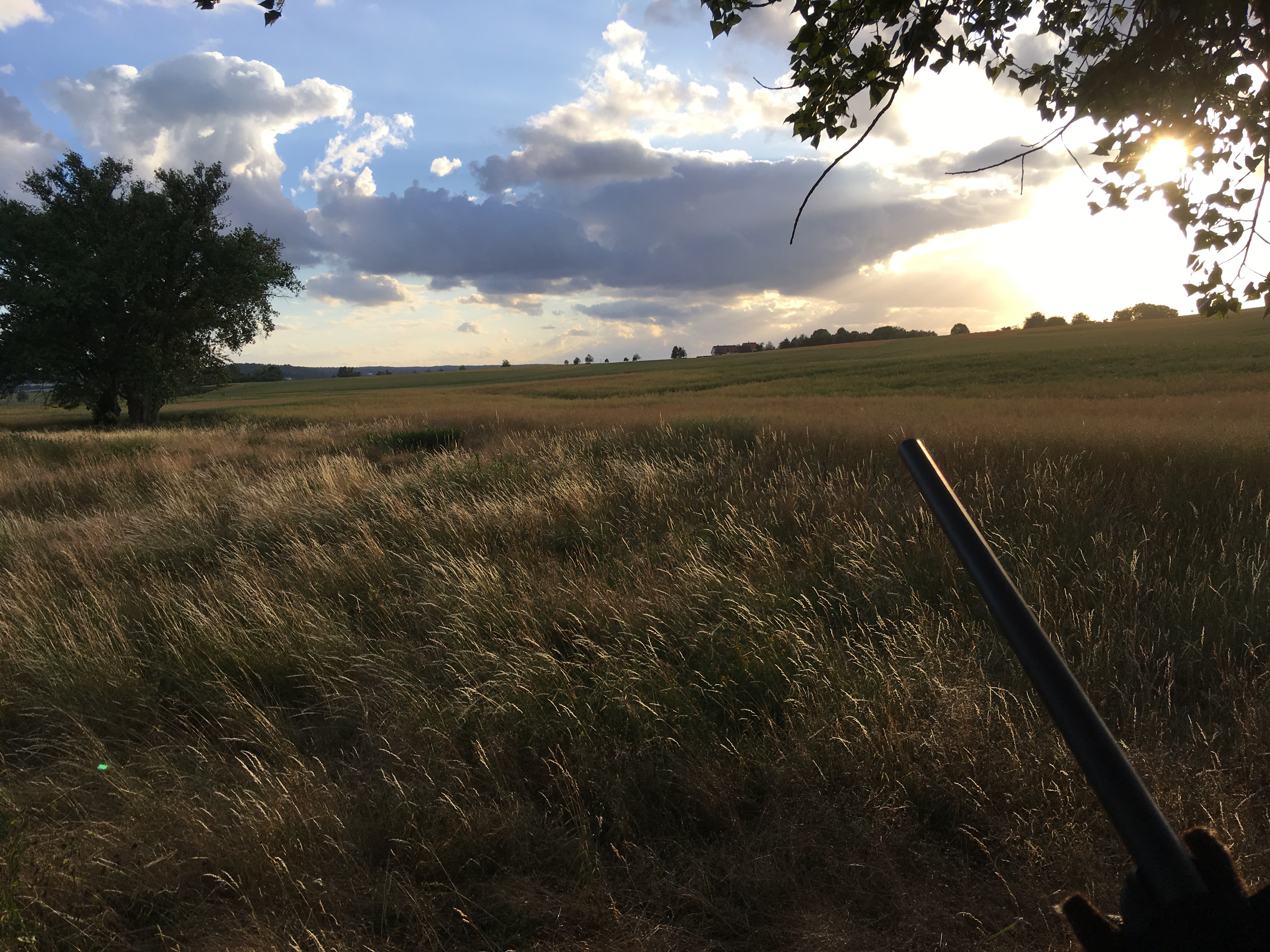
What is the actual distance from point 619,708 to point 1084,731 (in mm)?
2929

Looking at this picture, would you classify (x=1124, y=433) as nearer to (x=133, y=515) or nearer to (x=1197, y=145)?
(x=1197, y=145)

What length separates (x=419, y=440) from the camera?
16.4 m

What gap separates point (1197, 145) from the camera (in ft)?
14.5

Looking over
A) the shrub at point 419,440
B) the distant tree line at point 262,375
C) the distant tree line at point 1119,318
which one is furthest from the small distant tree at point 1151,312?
the distant tree line at point 262,375

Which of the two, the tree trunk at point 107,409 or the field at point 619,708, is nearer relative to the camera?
the field at point 619,708

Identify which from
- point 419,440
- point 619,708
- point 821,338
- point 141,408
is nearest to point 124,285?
point 141,408

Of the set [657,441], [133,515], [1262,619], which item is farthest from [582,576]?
[657,441]

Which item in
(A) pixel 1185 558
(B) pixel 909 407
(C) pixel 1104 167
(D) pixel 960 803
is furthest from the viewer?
(B) pixel 909 407

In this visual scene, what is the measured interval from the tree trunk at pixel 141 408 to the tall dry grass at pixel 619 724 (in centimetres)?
2940

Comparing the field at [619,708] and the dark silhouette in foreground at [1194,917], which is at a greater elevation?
the dark silhouette in foreground at [1194,917]

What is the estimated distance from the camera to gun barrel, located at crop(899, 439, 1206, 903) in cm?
61

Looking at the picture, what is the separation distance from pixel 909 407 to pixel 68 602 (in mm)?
15936

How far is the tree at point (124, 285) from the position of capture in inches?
1065

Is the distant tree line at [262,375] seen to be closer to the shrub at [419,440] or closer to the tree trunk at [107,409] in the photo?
the tree trunk at [107,409]
